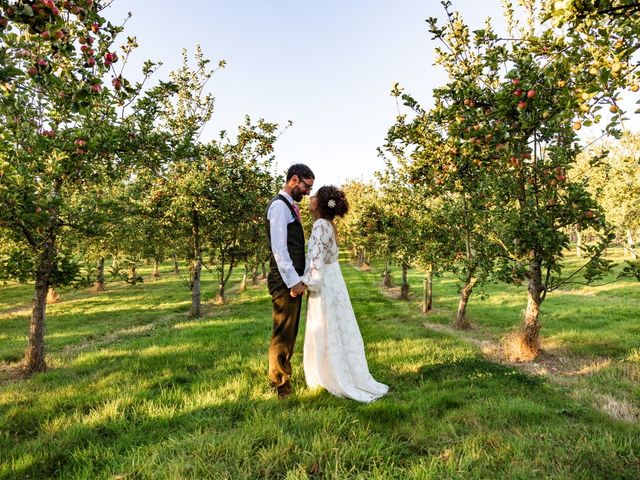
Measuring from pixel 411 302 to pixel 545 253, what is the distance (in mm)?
13924

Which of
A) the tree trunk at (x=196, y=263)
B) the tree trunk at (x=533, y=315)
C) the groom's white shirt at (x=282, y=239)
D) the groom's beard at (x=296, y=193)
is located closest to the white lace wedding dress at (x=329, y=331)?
the groom's white shirt at (x=282, y=239)

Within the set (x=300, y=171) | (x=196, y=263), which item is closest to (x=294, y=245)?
(x=300, y=171)

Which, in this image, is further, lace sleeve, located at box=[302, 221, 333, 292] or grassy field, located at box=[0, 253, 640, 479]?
lace sleeve, located at box=[302, 221, 333, 292]

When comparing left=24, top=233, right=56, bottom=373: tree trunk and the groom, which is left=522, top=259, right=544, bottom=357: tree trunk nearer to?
the groom

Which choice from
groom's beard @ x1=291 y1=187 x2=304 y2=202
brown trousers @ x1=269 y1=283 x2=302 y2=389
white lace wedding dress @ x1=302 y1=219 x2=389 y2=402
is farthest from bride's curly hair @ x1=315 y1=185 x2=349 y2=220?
brown trousers @ x1=269 y1=283 x2=302 y2=389

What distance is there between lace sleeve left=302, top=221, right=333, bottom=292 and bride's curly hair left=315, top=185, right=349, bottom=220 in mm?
190

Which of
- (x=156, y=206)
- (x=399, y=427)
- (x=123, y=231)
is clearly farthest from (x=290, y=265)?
(x=156, y=206)

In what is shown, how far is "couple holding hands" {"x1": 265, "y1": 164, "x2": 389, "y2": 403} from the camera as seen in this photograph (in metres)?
5.41

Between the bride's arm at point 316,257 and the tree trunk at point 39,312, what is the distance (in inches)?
268

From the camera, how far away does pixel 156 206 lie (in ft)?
58.2

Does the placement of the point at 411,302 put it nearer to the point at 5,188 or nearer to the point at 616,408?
the point at 616,408

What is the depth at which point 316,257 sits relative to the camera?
224 inches

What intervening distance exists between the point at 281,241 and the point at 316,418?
2.29 m

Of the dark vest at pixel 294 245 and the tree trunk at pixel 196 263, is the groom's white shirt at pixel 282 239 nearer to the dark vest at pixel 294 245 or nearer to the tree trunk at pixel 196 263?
the dark vest at pixel 294 245
